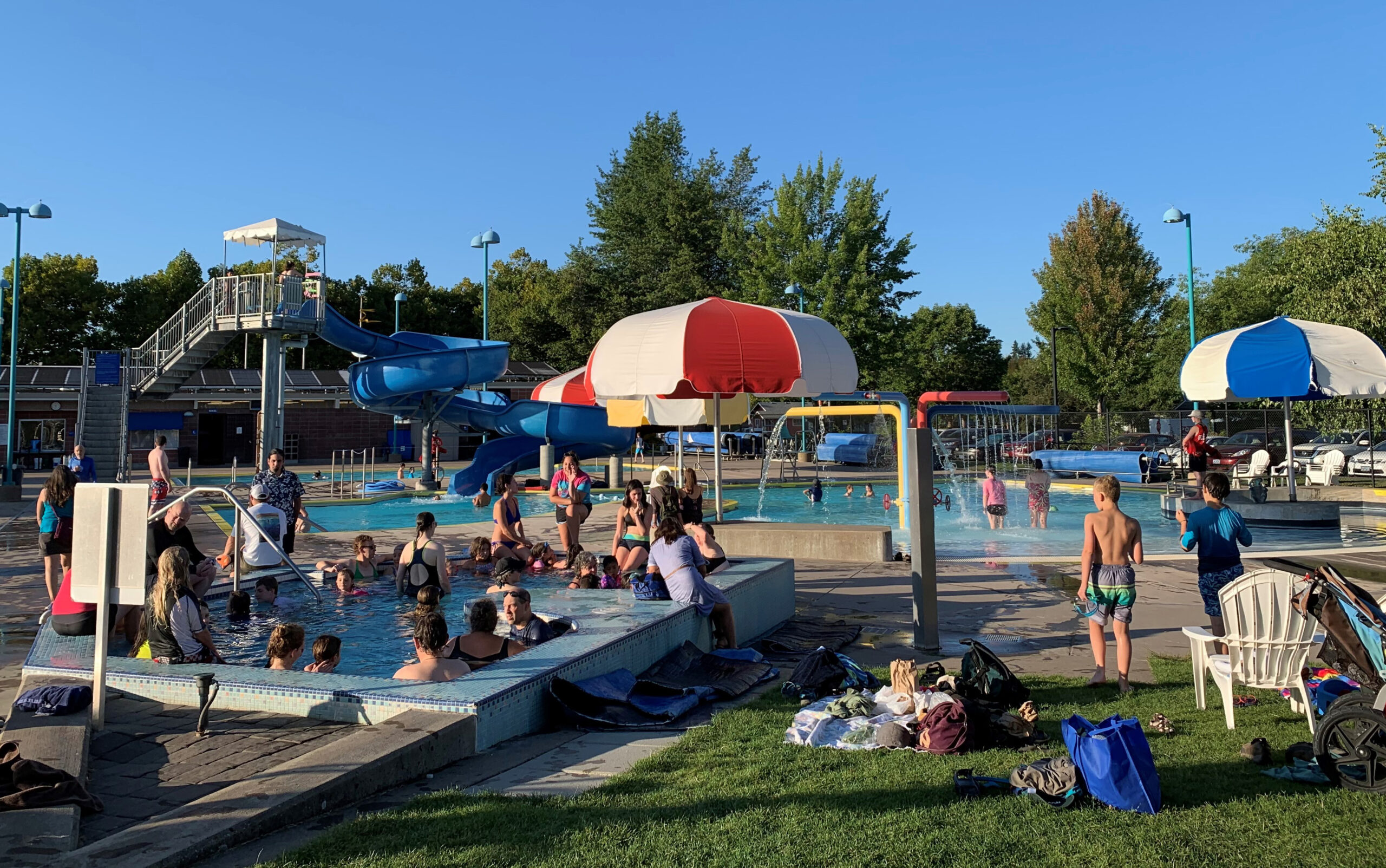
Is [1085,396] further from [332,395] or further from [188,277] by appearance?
[188,277]

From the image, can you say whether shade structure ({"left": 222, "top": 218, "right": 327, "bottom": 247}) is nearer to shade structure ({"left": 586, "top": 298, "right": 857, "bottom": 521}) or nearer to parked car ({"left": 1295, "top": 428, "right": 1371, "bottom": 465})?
shade structure ({"left": 586, "top": 298, "right": 857, "bottom": 521})

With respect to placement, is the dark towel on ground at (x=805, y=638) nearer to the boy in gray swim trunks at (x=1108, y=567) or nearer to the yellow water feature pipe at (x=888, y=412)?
the boy in gray swim trunks at (x=1108, y=567)

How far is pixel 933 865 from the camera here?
384 centimetres

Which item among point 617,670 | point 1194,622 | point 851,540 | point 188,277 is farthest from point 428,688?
point 188,277

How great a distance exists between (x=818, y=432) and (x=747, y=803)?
129 feet

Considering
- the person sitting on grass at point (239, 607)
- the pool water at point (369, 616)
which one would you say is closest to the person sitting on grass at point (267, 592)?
the pool water at point (369, 616)

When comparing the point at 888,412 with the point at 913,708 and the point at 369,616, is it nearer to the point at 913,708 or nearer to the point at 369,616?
the point at 369,616

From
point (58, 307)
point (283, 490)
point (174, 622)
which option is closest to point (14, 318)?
point (283, 490)

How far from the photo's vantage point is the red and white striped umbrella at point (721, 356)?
1052cm

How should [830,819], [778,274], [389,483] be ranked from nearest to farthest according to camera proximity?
[830,819]
[389,483]
[778,274]

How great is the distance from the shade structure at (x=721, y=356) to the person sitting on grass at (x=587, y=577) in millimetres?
2003

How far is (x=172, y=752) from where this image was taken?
5438mm

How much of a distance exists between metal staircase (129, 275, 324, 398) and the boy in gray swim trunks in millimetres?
23843

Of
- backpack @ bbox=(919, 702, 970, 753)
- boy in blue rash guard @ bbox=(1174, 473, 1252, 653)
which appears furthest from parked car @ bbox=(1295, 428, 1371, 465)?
backpack @ bbox=(919, 702, 970, 753)
